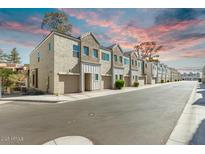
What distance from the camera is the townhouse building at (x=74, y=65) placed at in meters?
16.4

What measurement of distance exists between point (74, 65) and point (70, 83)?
224cm

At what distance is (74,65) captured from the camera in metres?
18.2

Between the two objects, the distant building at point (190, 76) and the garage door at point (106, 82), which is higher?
the distant building at point (190, 76)

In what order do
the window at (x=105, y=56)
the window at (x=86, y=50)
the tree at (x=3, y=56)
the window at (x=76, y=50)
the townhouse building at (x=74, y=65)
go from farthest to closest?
the tree at (x=3, y=56) < the window at (x=105, y=56) < the window at (x=86, y=50) < the window at (x=76, y=50) < the townhouse building at (x=74, y=65)

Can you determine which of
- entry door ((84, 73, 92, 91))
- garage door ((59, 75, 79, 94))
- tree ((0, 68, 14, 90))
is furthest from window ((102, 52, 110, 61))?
tree ((0, 68, 14, 90))

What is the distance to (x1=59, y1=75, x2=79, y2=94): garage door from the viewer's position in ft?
56.7

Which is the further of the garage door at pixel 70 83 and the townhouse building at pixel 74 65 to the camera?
the garage door at pixel 70 83

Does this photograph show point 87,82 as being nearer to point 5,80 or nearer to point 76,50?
point 76,50

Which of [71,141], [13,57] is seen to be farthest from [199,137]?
[13,57]

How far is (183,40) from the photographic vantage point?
43.6ft

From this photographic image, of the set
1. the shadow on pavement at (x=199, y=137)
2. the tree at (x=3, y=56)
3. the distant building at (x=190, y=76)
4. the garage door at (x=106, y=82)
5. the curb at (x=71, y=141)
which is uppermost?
the tree at (x=3, y=56)

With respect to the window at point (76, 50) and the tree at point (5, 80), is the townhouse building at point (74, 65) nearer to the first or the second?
the window at point (76, 50)

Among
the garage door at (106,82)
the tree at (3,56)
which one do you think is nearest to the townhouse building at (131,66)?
the garage door at (106,82)
